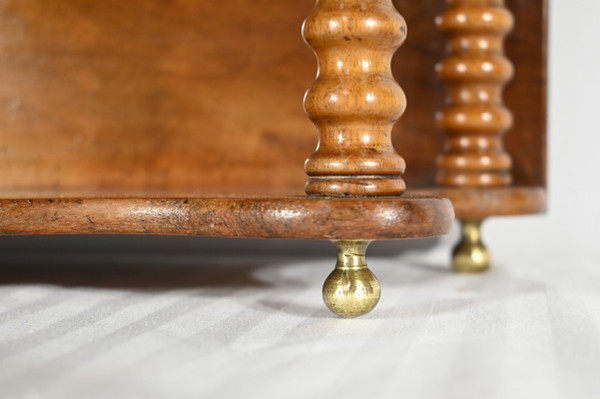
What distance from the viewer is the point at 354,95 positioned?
696mm

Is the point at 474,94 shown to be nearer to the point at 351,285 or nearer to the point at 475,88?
the point at 475,88

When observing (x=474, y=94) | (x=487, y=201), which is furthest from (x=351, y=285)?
(x=474, y=94)

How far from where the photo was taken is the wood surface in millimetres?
1211

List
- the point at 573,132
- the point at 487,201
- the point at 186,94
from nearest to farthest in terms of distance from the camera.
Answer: the point at 487,201
the point at 186,94
the point at 573,132

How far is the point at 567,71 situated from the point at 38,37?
90 cm

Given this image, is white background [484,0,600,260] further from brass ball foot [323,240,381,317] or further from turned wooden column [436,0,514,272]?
brass ball foot [323,240,381,317]

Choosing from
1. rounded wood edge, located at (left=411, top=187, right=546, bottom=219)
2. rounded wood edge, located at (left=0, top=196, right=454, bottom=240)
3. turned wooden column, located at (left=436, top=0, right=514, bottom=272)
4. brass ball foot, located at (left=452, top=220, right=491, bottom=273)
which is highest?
turned wooden column, located at (left=436, top=0, right=514, bottom=272)

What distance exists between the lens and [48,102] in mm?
1221

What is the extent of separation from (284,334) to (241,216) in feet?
0.36

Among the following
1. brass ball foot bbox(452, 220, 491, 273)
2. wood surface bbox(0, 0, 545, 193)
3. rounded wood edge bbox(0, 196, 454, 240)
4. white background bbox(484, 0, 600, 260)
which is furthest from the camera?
white background bbox(484, 0, 600, 260)

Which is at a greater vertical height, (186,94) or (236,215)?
(186,94)

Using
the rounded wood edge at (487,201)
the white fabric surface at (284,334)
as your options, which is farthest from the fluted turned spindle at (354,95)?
the rounded wood edge at (487,201)

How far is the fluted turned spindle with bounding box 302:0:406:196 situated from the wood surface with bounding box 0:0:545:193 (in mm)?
520

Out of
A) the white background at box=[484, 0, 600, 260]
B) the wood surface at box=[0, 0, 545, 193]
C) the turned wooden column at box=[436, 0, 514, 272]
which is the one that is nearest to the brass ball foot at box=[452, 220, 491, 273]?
the turned wooden column at box=[436, 0, 514, 272]
